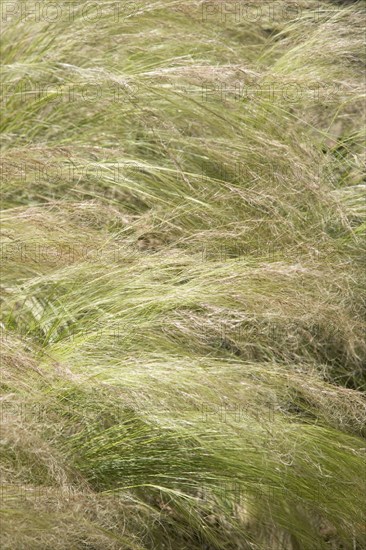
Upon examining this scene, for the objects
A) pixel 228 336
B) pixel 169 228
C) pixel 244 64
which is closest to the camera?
pixel 228 336

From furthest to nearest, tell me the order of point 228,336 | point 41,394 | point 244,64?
point 244,64, point 228,336, point 41,394

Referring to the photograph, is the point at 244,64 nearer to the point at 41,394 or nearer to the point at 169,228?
the point at 169,228

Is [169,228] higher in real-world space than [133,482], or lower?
higher

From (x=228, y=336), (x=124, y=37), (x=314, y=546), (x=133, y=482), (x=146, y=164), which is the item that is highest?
(x=124, y=37)

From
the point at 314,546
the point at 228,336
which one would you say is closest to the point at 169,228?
the point at 228,336

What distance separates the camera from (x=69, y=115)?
3166 millimetres

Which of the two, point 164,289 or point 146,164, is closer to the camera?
point 164,289

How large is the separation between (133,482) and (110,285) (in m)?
0.44

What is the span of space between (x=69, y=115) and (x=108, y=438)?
113 cm

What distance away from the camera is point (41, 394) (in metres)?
2.22

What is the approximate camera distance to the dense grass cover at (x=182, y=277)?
226 centimetres

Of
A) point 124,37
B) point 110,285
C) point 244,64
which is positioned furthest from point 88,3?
point 110,285

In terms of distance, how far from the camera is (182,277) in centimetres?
252

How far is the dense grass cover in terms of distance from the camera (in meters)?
2.26
